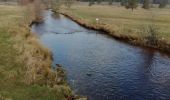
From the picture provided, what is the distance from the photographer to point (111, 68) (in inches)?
1471

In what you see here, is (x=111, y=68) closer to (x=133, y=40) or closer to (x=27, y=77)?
(x=27, y=77)

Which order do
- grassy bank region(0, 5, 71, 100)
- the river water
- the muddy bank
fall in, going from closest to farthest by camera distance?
grassy bank region(0, 5, 71, 100)
the river water
the muddy bank

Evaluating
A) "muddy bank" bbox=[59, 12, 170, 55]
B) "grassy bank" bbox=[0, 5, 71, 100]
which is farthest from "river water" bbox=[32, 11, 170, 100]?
"grassy bank" bbox=[0, 5, 71, 100]

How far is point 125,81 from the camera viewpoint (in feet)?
107

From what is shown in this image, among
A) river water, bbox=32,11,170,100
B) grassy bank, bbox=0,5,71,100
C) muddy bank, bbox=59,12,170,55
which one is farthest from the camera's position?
muddy bank, bbox=59,12,170,55

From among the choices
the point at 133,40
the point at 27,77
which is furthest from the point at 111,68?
the point at 133,40

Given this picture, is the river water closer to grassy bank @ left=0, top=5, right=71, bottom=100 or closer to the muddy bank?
the muddy bank

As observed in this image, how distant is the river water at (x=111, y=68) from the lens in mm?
29031

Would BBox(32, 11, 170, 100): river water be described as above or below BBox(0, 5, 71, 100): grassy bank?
below

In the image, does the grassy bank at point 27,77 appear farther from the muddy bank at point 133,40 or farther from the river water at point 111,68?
the muddy bank at point 133,40

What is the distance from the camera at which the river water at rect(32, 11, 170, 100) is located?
2903 cm

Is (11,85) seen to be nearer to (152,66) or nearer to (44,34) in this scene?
(152,66)

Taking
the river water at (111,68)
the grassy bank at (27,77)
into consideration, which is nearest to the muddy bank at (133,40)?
the river water at (111,68)

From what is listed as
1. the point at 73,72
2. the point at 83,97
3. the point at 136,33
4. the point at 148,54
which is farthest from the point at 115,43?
the point at 83,97
